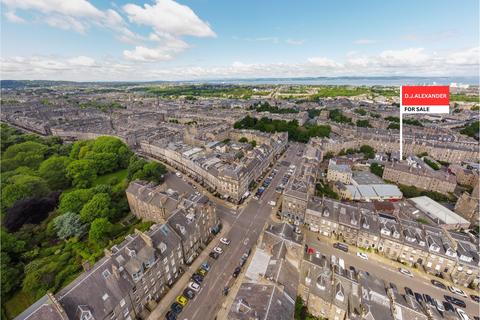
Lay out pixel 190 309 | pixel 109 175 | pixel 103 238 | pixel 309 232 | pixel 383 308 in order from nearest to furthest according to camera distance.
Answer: pixel 383 308, pixel 190 309, pixel 103 238, pixel 309 232, pixel 109 175

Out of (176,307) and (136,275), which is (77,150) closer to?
(136,275)

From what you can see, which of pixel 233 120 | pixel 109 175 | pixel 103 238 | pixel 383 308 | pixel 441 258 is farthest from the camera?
pixel 233 120

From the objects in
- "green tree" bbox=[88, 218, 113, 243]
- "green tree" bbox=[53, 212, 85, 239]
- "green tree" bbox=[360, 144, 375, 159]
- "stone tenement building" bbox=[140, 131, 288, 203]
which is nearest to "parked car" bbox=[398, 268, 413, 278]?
"stone tenement building" bbox=[140, 131, 288, 203]

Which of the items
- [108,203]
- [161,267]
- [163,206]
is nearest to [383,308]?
[161,267]

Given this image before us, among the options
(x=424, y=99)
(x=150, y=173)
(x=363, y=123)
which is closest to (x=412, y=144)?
(x=363, y=123)

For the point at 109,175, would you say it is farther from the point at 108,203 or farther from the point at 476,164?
the point at 476,164

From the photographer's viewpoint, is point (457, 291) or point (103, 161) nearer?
point (457, 291)
